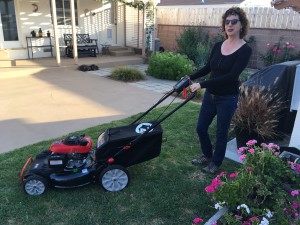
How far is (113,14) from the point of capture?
475 inches

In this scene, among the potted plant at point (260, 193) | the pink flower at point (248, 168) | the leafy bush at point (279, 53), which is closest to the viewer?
the potted plant at point (260, 193)

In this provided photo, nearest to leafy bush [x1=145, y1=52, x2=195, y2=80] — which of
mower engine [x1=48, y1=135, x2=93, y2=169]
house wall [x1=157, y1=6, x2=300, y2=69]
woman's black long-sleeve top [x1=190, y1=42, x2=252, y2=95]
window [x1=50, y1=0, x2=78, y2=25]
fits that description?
house wall [x1=157, y1=6, x2=300, y2=69]

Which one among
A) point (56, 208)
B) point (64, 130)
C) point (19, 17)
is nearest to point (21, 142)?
point (64, 130)

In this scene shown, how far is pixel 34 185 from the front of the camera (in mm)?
2658

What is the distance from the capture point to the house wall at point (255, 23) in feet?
27.7

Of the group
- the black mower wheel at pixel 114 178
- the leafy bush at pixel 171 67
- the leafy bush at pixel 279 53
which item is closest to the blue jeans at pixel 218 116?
the black mower wheel at pixel 114 178

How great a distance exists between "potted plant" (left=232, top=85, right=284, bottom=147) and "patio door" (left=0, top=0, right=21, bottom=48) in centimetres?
852

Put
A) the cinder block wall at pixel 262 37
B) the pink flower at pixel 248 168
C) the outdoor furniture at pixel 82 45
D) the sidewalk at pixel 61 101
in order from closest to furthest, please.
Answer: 1. the pink flower at pixel 248 168
2. the sidewalk at pixel 61 101
3. the cinder block wall at pixel 262 37
4. the outdoor furniture at pixel 82 45

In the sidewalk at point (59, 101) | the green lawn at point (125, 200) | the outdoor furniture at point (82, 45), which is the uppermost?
the outdoor furniture at point (82, 45)

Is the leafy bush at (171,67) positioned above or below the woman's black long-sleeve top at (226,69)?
below

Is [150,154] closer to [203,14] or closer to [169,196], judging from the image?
[169,196]

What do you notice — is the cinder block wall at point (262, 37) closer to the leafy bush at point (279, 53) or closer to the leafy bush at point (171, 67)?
the leafy bush at point (279, 53)

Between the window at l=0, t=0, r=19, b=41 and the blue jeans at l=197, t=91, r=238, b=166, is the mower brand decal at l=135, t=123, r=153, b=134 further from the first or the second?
the window at l=0, t=0, r=19, b=41

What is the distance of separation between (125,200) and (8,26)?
8.83m
